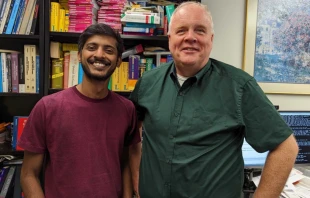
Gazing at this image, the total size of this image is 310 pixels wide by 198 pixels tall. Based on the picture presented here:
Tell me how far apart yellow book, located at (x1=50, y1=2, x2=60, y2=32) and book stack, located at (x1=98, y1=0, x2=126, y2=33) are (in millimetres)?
287

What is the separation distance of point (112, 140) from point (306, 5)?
1.84m

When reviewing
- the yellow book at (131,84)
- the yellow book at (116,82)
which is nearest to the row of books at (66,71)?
the yellow book at (116,82)

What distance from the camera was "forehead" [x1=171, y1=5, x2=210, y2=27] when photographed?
3.69ft

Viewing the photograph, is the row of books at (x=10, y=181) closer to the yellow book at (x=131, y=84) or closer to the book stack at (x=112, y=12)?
the yellow book at (x=131, y=84)

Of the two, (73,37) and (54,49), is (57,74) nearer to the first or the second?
(54,49)

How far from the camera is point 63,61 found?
177 cm

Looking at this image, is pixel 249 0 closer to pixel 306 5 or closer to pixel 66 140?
pixel 306 5

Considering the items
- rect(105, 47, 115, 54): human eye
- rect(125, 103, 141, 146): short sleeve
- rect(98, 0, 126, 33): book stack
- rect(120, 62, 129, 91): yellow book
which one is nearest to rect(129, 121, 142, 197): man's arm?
rect(125, 103, 141, 146): short sleeve

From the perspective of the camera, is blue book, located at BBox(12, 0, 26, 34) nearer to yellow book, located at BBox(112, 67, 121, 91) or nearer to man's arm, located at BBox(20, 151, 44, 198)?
yellow book, located at BBox(112, 67, 121, 91)

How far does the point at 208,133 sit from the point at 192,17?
0.51m

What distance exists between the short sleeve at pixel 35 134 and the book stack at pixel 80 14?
2.63ft

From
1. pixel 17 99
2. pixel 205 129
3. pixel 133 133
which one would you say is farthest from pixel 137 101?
pixel 17 99

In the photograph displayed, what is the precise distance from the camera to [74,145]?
110 cm

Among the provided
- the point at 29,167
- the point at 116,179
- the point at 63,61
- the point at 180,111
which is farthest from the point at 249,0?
the point at 29,167
